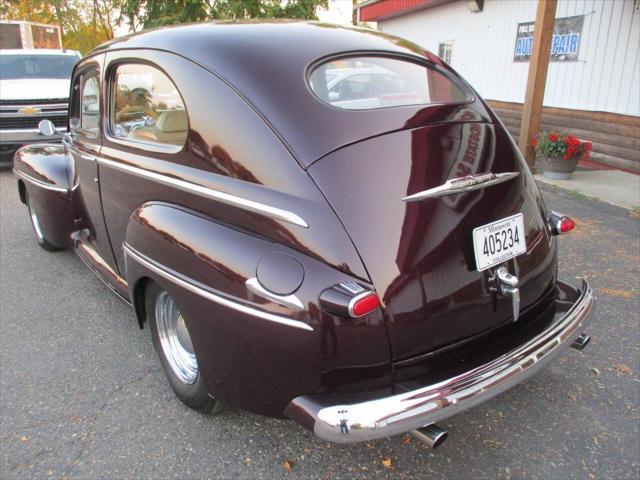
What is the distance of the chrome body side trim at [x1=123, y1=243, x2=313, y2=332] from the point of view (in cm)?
179

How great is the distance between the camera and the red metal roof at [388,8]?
1245cm

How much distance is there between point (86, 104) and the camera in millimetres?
3576

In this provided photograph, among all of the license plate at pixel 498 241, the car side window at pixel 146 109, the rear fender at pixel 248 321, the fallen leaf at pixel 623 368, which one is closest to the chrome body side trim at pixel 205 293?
the rear fender at pixel 248 321

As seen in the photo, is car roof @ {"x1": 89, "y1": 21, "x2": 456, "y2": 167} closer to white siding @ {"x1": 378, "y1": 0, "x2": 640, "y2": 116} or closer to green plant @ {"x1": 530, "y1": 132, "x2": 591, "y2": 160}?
green plant @ {"x1": 530, "y1": 132, "x2": 591, "y2": 160}

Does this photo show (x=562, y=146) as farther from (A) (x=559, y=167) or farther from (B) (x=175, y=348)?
(B) (x=175, y=348)

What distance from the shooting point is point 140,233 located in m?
2.41

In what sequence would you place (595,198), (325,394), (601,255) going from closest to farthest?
1. (325,394)
2. (601,255)
3. (595,198)

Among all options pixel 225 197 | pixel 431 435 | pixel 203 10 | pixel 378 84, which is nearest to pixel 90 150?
pixel 225 197

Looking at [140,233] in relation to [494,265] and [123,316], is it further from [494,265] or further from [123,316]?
[494,265]

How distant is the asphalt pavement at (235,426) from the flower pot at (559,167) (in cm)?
414

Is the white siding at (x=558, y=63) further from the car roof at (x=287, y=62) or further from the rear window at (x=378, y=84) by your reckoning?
the car roof at (x=287, y=62)

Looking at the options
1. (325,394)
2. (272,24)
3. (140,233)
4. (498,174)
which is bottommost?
(325,394)

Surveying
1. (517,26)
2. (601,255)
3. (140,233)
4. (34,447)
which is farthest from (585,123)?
(34,447)

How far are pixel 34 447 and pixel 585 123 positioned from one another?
9.04 metres
